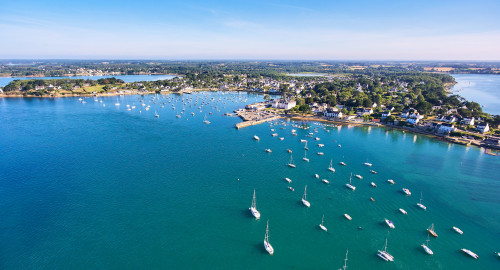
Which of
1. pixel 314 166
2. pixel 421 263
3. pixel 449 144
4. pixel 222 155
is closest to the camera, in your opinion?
pixel 421 263

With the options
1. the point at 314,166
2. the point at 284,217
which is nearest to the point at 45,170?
the point at 284,217

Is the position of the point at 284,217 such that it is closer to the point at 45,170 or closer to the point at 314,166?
the point at 314,166

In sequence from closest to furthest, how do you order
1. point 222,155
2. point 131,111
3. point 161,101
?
point 222,155
point 131,111
point 161,101

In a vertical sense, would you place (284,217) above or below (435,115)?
below

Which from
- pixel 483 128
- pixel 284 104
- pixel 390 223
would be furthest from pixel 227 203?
pixel 483 128

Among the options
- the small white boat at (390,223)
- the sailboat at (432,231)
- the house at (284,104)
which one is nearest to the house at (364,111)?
the house at (284,104)

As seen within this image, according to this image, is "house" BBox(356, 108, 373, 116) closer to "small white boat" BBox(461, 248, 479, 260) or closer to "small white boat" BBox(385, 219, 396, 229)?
"small white boat" BBox(385, 219, 396, 229)

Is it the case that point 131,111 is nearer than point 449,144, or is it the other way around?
point 449,144
